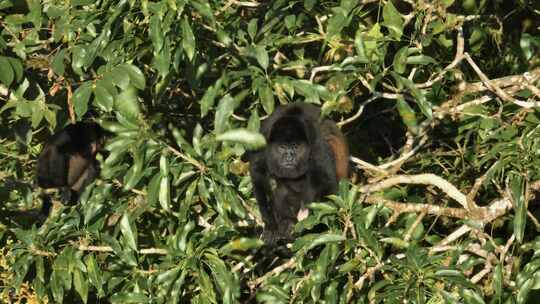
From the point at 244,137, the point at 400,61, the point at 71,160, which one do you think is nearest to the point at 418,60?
the point at 400,61

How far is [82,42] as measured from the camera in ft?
17.7

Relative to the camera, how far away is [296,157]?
595 centimetres

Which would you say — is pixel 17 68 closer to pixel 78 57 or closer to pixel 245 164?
pixel 78 57

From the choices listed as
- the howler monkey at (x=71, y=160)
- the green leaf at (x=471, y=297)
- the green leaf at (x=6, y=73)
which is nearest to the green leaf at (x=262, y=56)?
the green leaf at (x=6, y=73)

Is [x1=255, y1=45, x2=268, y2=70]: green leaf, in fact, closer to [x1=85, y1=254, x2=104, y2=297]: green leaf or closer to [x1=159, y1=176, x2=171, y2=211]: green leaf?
[x1=159, y1=176, x2=171, y2=211]: green leaf

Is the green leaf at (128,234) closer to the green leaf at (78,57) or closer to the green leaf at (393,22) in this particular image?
the green leaf at (78,57)

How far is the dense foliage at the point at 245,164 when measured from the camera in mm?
4598

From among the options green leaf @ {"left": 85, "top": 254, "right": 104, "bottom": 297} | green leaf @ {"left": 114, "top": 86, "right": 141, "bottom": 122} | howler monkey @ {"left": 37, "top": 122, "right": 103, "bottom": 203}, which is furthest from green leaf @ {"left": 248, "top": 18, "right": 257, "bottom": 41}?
howler monkey @ {"left": 37, "top": 122, "right": 103, "bottom": 203}

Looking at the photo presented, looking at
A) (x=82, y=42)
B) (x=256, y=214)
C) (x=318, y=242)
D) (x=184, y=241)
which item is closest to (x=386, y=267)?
(x=318, y=242)

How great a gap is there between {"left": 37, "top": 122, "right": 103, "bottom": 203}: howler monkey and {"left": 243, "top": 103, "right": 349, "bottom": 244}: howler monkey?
2219mm

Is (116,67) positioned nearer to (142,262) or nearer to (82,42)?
(82,42)

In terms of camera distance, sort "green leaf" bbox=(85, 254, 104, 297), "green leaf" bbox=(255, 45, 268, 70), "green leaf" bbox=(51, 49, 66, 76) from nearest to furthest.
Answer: "green leaf" bbox=(255, 45, 268, 70) < "green leaf" bbox=(85, 254, 104, 297) < "green leaf" bbox=(51, 49, 66, 76)

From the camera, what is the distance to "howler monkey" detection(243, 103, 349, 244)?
5828 mm

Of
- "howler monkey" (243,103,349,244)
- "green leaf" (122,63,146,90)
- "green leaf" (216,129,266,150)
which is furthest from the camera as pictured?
"howler monkey" (243,103,349,244)
